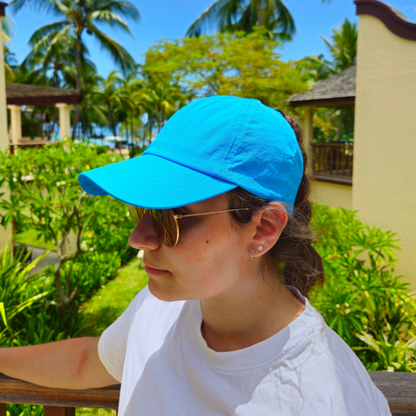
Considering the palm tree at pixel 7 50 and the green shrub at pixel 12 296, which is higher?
the palm tree at pixel 7 50

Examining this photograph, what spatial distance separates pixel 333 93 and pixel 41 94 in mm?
9102

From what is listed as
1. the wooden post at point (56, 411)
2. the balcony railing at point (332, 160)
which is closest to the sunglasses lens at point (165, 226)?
the wooden post at point (56, 411)

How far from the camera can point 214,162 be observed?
94 centimetres

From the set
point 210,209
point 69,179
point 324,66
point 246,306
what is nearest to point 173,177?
point 210,209

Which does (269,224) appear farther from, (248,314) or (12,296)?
(12,296)

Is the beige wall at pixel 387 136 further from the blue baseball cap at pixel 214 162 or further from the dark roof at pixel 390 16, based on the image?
the blue baseball cap at pixel 214 162

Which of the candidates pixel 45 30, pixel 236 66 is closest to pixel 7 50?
pixel 45 30

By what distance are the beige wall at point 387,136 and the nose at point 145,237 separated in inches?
223

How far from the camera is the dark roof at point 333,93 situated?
469 inches

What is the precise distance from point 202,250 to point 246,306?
9.8 inches

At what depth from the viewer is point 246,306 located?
1.08 meters

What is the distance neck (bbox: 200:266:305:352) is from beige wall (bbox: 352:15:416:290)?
5.42 metres

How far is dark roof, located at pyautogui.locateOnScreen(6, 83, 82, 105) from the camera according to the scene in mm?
11148

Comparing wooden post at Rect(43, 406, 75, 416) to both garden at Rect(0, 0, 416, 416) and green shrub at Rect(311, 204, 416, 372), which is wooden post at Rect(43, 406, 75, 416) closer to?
garden at Rect(0, 0, 416, 416)
